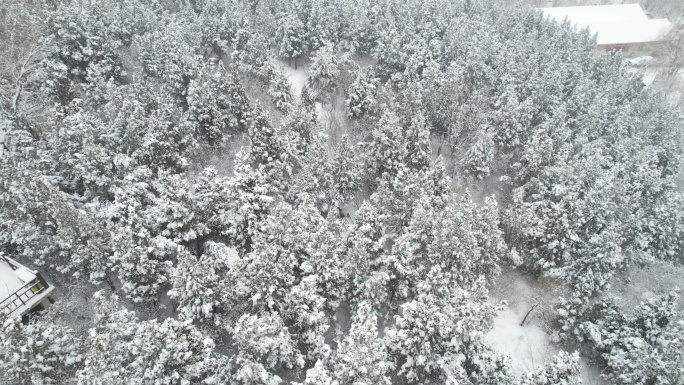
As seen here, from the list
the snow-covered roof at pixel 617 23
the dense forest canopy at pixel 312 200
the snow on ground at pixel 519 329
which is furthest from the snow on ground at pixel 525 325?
the snow-covered roof at pixel 617 23

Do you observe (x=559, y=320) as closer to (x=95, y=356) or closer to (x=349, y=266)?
(x=349, y=266)

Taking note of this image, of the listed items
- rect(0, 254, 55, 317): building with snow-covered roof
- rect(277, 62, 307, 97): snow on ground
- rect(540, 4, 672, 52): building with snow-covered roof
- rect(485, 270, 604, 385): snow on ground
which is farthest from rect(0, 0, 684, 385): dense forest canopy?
rect(540, 4, 672, 52): building with snow-covered roof

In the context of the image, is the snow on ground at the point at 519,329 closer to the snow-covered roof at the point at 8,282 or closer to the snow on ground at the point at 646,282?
the snow on ground at the point at 646,282

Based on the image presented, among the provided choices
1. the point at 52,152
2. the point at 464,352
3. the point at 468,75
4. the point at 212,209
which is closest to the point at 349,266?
the point at 464,352

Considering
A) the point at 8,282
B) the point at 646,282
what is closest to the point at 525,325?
the point at 646,282

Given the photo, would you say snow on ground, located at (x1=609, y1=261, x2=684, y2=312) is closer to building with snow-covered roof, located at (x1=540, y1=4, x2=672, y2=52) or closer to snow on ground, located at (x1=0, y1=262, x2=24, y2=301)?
snow on ground, located at (x1=0, y1=262, x2=24, y2=301)

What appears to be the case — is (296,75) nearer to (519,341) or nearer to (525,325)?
(525,325)
